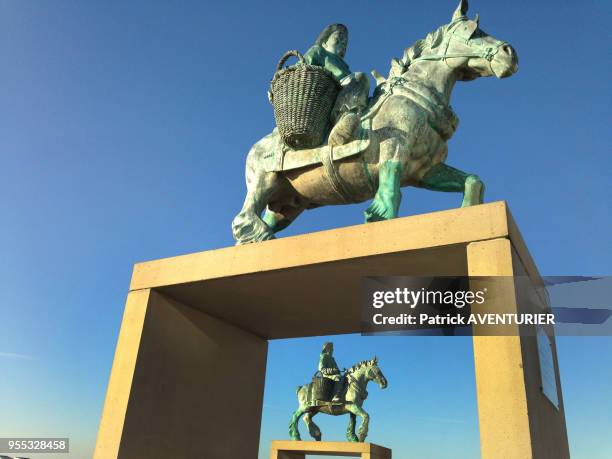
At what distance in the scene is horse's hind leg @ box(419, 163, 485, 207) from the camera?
4.12m

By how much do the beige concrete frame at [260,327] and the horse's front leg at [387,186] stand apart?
336 mm

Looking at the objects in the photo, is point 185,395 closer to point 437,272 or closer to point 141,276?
point 141,276

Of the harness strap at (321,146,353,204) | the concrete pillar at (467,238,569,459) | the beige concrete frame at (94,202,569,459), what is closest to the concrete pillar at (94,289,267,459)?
the beige concrete frame at (94,202,569,459)

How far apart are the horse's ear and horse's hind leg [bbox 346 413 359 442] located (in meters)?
7.34

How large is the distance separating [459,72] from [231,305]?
2844 mm

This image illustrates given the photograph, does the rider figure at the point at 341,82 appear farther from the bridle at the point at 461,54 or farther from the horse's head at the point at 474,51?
the horse's head at the point at 474,51

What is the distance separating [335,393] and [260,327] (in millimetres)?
4957

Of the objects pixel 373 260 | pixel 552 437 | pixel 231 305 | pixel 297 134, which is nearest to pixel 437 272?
pixel 373 260

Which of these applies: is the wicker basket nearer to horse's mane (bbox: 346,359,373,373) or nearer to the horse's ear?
the horse's ear

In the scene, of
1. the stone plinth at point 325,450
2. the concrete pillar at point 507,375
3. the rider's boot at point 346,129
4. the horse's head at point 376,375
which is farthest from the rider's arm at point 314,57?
the horse's head at point 376,375

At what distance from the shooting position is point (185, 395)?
14.7 ft

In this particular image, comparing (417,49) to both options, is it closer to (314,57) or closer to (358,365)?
(314,57)

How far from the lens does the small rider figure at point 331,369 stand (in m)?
9.84

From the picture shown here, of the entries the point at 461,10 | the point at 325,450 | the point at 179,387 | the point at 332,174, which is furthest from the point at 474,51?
the point at 325,450
